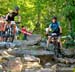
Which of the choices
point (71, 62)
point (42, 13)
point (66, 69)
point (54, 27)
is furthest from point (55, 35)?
point (42, 13)

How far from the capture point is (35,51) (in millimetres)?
14648

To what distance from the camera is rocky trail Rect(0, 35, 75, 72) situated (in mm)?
12142

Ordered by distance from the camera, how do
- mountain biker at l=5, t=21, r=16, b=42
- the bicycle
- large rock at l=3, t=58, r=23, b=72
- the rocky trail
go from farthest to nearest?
mountain biker at l=5, t=21, r=16, b=42
the bicycle
the rocky trail
large rock at l=3, t=58, r=23, b=72

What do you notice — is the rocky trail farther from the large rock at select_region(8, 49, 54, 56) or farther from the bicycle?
the bicycle

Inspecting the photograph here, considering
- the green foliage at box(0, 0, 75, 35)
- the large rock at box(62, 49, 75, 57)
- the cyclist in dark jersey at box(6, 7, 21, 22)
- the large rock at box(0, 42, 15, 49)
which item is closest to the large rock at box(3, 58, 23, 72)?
the large rock at box(0, 42, 15, 49)

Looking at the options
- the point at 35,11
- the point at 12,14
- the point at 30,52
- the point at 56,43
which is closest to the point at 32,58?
the point at 30,52

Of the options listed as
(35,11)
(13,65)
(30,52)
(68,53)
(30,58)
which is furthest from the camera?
(35,11)

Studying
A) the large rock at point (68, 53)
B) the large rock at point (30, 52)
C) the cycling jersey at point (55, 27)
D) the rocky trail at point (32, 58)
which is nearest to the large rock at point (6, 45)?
the rocky trail at point (32, 58)

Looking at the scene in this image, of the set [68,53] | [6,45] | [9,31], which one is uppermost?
[9,31]

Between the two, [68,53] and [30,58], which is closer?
[30,58]

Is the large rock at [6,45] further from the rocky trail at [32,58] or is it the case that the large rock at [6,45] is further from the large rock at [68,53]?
the large rock at [68,53]

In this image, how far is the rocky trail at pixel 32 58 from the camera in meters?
12.1

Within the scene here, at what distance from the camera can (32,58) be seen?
13195mm

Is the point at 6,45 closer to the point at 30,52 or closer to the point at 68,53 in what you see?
the point at 30,52
